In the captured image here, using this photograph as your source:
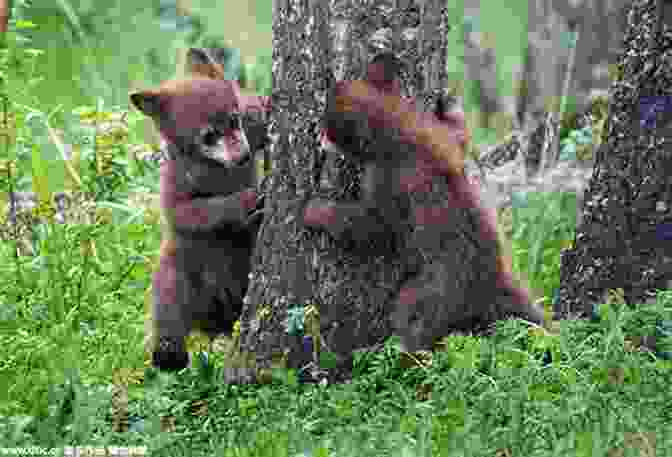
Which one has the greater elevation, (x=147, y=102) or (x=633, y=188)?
(x=147, y=102)

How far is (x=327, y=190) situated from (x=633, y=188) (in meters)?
1.95

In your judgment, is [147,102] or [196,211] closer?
[196,211]

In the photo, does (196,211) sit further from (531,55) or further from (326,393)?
(531,55)

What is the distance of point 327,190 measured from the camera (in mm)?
6148

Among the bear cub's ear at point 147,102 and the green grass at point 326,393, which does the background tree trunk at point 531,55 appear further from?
the green grass at point 326,393

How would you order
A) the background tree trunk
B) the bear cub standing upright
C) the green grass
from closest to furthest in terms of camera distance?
the green grass → the bear cub standing upright → the background tree trunk

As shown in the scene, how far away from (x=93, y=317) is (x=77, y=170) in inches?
73.0

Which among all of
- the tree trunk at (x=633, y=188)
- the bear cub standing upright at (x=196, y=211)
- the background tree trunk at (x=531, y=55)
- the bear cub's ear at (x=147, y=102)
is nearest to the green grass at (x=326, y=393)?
the bear cub standing upright at (x=196, y=211)

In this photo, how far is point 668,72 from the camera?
6.90m

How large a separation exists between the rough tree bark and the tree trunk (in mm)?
1089

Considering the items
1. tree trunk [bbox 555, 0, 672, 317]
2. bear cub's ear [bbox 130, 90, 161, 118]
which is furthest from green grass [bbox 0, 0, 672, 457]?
tree trunk [bbox 555, 0, 672, 317]

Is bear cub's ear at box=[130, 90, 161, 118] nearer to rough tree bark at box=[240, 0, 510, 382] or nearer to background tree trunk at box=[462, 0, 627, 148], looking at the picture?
rough tree bark at box=[240, 0, 510, 382]

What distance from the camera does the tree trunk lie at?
693 cm

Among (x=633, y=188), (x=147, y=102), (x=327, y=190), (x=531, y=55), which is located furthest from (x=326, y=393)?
(x=531, y=55)
